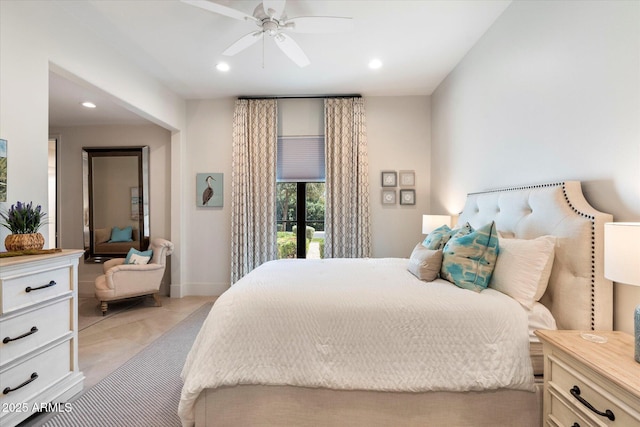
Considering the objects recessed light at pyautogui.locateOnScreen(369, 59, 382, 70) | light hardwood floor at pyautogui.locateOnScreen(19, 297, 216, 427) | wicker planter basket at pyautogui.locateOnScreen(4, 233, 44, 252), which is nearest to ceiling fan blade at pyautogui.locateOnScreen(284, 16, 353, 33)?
recessed light at pyautogui.locateOnScreen(369, 59, 382, 70)

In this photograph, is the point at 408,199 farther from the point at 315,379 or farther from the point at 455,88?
the point at 315,379

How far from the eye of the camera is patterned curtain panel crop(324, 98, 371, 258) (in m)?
3.74

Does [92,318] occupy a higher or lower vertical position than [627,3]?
lower

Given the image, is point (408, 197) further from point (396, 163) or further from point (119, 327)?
point (119, 327)

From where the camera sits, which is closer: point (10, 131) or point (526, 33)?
point (10, 131)

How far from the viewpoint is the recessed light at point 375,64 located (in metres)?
2.93

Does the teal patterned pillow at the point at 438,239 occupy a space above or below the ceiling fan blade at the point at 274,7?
below

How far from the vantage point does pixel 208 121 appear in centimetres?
395

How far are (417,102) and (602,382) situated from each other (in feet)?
11.7

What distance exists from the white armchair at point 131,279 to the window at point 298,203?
1.58 meters

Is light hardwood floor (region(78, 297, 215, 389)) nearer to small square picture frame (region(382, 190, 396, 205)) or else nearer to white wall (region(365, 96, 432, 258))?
white wall (region(365, 96, 432, 258))

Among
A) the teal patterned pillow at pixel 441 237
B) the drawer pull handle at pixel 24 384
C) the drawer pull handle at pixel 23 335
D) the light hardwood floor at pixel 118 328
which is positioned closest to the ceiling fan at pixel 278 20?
the teal patterned pillow at pixel 441 237

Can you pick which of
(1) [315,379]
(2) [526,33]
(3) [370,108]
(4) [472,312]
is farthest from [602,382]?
(3) [370,108]

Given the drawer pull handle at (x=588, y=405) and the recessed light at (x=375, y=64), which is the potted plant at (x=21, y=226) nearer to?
the drawer pull handle at (x=588, y=405)
